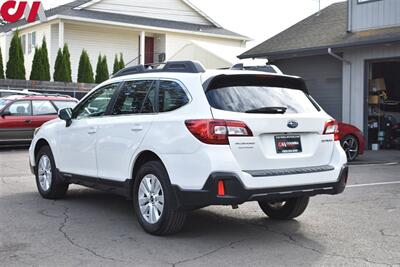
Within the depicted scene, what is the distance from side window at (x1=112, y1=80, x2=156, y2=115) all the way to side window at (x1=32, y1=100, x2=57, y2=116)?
10438 mm

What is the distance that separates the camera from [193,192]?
5590 millimetres

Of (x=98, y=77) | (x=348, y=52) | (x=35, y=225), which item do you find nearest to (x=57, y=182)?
(x=35, y=225)

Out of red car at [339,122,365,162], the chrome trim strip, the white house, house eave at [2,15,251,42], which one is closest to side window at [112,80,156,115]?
the chrome trim strip

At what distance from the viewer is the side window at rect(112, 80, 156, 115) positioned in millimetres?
6531

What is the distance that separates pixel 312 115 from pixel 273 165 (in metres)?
0.86

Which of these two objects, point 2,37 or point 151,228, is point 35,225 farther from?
point 2,37

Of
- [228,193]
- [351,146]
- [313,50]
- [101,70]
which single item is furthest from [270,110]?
[101,70]

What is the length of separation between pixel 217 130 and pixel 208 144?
0.17m

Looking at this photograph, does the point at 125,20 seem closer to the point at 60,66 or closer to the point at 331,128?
the point at 60,66

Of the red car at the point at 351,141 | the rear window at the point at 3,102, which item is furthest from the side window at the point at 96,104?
the rear window at the point at 3,102

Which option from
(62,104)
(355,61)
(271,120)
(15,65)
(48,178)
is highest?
(15,65)

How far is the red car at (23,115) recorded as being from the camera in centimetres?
1608

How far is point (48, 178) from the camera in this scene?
8.40 meters

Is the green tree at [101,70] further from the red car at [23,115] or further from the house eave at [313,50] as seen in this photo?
the red car at [23,115]
